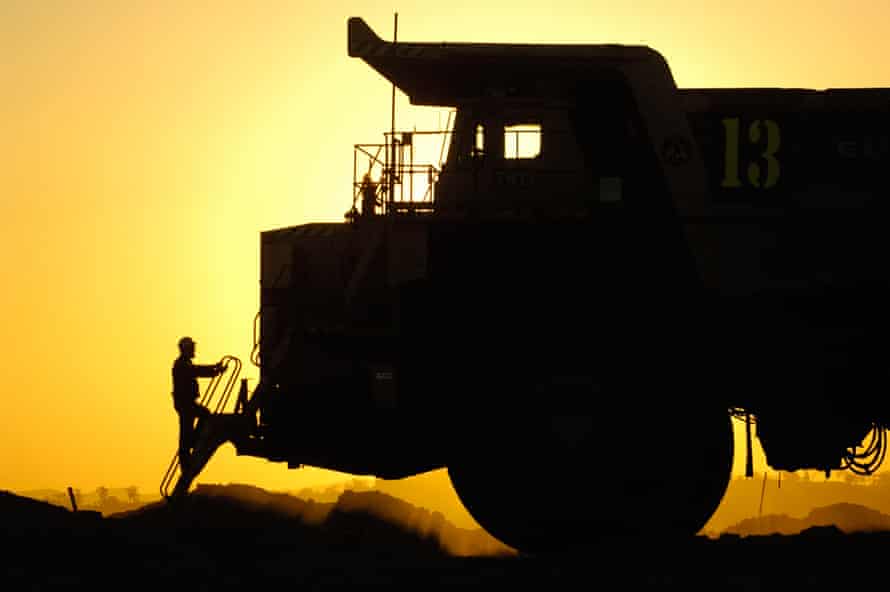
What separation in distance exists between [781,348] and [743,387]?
59 centimetres

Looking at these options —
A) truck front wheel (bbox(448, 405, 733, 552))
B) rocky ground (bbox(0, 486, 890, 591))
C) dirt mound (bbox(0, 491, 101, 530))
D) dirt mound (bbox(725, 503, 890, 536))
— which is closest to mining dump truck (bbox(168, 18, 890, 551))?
truck front wheel (bbox(448, 405, 733, 552))

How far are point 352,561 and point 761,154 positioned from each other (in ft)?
20.4

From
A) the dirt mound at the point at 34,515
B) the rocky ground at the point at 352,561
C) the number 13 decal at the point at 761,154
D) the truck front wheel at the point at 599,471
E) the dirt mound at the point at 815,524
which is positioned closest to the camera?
the rocky ground at the point at 352,561

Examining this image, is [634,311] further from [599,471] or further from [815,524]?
[815,524]

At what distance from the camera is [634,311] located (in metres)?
15.6

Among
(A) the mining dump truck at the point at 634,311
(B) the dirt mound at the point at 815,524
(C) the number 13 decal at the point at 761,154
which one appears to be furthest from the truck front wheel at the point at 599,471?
(C) the number 13 decal at the point at 761,154

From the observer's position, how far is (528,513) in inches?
615

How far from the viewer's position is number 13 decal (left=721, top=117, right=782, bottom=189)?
15.6 metres

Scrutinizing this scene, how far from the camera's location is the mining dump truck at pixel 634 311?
50.8 feet

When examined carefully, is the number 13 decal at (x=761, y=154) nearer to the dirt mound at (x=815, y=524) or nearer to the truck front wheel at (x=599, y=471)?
the truck front wheel at (x=599, y=471)

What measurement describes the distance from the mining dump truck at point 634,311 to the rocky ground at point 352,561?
935 mm

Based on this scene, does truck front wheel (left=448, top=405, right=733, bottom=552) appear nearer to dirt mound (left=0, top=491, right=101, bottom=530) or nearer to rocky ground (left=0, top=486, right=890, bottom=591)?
rocky ground (left=0, top=486, right=890, bottom=591)

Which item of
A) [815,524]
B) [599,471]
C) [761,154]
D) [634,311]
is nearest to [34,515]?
[599,471]

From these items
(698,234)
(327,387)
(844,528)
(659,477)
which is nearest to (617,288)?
(698,234)
